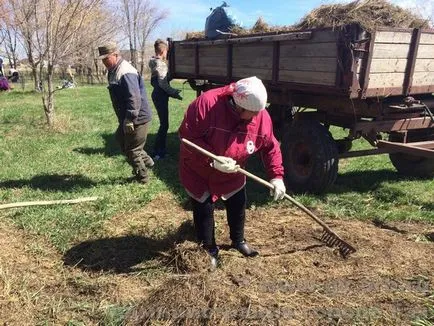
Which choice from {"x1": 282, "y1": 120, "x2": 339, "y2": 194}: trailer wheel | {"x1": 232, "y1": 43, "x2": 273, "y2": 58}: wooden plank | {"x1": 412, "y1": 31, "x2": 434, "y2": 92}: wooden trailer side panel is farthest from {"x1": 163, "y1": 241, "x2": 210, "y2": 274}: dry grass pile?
{"x1": 412, "y1": 31, "x2": 434, "y2": 92}: wooden trailer side panel

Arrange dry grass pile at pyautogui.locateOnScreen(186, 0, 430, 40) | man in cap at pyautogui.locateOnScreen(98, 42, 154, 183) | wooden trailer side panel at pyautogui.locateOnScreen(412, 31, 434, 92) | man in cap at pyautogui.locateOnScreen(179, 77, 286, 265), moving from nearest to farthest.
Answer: man in cap at pyautogui.locateOnScreen(179, 77, 286, 265)
dry grass pile at pyautogui.locateOnScreen(186, 0, 430, 40)
wooden trailer side panel at pyautogui.locateOnScreen(412, 31, 434, 92)
man in cap at pyautogui.locateOnScreen(98, 42, 154, 183)

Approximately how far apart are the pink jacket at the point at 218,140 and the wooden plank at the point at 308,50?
1577 millimetres

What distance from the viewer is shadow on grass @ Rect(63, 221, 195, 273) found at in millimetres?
3863

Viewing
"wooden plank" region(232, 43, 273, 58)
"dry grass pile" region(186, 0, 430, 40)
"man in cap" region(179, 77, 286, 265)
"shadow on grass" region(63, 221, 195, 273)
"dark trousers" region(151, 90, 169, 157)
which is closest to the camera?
"man in cap" region(179, 77, 286, 265)

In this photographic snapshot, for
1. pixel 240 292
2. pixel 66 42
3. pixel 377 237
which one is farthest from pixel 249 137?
pixel 66 42

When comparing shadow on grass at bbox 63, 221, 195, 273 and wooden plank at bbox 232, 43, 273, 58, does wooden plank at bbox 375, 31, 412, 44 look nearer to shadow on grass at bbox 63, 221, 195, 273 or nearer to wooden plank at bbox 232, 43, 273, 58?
wooden plank at bbox 232, 43, 273, 58

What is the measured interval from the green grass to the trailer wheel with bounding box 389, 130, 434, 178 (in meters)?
0.17

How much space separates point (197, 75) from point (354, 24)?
3.53m

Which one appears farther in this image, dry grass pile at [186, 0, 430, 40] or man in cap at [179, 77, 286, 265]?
dry grass pile at [186, 0, 430, 40]

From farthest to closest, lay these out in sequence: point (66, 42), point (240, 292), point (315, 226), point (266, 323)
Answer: point (66, 42) < point (315, 226) < point (240, 292) < point (266, 323)

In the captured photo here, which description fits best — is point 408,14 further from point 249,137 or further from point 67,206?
point 67,206

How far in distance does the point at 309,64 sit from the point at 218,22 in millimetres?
2378

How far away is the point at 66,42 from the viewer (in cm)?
977


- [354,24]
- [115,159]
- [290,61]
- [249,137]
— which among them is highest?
[354,24]
